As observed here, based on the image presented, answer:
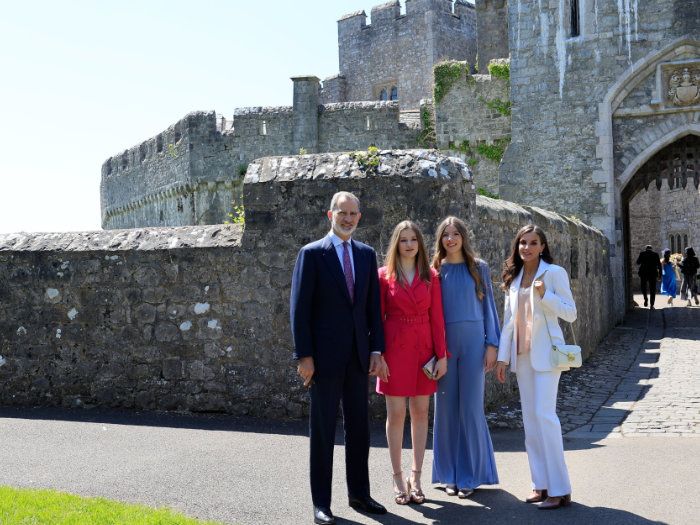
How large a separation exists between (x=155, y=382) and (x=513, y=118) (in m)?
13.4

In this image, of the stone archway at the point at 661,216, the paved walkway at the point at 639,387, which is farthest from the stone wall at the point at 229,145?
the paved walkway at the point at 639,387

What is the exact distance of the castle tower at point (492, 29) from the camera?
26156 millimetres

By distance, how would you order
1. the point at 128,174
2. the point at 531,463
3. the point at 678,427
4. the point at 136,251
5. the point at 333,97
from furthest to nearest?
the point at 333,97 → the point at 128,174 → the point at 136,251 → the point at 678,427 → the point at 531,463

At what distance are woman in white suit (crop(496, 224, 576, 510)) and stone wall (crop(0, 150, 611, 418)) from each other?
162 centimetres

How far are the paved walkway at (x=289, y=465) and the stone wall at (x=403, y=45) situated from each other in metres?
31.7

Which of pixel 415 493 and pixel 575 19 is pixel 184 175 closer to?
pixel 575 19

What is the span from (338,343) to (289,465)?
119 cm

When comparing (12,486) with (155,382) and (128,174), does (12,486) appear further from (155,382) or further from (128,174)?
(128,174)

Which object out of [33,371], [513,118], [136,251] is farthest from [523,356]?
[513,118]

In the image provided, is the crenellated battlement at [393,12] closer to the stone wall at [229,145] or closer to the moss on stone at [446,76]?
the stone wall at [229,145]

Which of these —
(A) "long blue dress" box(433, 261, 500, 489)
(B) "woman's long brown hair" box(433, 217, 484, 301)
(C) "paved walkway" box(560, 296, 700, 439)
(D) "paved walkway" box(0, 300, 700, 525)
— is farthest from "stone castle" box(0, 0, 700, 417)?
(A) "long blue dress" box(433, 261, 500, 489)

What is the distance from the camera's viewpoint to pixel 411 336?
449 cm

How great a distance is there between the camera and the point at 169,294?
6.59 meters

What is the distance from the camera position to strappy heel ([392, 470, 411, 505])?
4.36 meters
